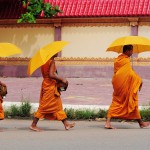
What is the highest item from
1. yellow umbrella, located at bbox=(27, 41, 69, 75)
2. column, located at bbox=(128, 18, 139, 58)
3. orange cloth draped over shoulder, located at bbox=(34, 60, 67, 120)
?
column, located at bbox=(128, 18, 139, 58)

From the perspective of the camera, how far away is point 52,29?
2305 cm

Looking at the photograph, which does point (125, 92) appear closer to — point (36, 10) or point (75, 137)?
point (75, 137)

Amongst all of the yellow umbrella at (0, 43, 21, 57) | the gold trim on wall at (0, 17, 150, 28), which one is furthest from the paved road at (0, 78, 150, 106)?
the yellow umbrella at (0, 43, 21, 57)

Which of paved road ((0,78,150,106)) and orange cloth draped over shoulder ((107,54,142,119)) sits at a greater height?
orange cloth draped over shoulder ((107,54,142,119))

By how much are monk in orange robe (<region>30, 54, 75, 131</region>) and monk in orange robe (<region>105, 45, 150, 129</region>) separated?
3.00 ft

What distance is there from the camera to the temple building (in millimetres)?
21875

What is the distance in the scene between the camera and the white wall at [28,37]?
23.2m

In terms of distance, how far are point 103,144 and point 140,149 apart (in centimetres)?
63

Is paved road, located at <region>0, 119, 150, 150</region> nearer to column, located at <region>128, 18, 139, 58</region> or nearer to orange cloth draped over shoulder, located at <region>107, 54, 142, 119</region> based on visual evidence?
orange cloth draped over shoulder, located at <region>107, 54, 142, 119</region>

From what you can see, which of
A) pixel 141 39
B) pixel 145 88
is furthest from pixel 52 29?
pixel 141 39

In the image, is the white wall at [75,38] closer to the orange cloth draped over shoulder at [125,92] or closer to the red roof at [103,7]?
the red roof at [103,7]

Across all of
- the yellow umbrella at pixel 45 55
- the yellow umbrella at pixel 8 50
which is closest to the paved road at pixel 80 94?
the yellow umbrella at pixel 45 55

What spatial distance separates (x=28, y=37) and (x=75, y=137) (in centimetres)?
1528

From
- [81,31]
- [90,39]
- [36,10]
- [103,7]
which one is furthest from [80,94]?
[81,31]
